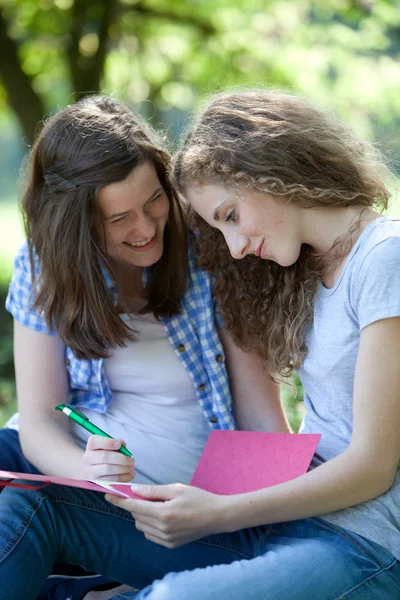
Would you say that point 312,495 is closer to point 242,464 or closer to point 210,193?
point 242,464

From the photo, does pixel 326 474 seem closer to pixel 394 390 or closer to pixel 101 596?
pixel 394 390

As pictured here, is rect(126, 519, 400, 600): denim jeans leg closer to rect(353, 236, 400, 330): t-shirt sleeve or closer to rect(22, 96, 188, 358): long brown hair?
rect(353, 236, 400, 330): t-shirt sleeve

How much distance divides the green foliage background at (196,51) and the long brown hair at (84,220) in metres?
2.34

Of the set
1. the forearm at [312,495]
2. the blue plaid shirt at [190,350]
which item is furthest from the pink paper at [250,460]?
the blue plaid shirt at [190,350]

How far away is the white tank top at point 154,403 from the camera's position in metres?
2.34

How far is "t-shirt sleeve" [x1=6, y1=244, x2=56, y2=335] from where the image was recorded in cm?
238

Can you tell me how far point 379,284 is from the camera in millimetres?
1798

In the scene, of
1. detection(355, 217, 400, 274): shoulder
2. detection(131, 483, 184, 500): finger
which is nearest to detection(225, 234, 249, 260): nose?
detection(355, 217, 400, 274): shoulder

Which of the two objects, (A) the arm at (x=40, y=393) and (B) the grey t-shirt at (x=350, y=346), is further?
(A) the arm at (x=40, y=393)

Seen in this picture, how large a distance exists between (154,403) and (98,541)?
18.9 inches

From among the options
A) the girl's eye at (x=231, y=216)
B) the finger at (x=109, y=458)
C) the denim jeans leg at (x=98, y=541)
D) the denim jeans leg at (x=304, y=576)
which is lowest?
the denim jeans leg at (x=98, y=541)

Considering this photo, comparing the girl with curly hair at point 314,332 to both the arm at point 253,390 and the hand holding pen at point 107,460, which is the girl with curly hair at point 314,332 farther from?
the arm at point 253,390

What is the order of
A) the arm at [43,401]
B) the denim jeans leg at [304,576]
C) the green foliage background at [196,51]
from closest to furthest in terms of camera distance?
the denim jeans leg at [304,576] < the arm at [43,401] < the green foliage background at [196,51]

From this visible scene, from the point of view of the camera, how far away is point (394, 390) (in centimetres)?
178
